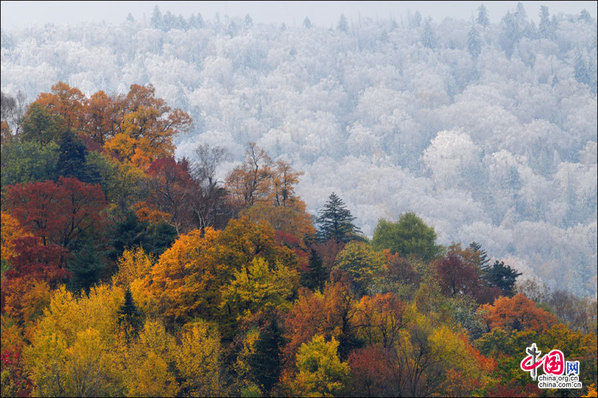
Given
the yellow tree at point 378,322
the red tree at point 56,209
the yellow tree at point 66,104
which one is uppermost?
the yellow tree at point 66,104

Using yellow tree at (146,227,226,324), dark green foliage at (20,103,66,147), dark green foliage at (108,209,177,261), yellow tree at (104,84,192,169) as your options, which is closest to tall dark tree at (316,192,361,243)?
yellow tree at (104,84,192,169)

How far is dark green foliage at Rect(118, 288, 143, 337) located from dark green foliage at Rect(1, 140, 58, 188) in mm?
32798

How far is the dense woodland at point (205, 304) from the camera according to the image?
5388 cm

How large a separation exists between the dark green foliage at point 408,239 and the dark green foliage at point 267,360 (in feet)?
195

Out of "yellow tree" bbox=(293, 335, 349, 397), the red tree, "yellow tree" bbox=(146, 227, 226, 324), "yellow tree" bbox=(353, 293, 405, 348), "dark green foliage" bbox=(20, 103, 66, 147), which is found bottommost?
"yellow tree" bbox=(293, 335, 349, 397)

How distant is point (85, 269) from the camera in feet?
227

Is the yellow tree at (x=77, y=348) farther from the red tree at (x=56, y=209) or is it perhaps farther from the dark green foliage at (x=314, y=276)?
the dark green foliage at (x=314, y=276)

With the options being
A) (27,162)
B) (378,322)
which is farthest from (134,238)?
(378,322)

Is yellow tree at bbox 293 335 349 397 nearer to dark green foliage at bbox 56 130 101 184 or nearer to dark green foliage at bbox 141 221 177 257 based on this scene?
dark green foliage at bbox 141 221 177 257

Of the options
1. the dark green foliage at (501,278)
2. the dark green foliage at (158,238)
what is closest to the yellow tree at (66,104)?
the dark green foliage at (158,238)

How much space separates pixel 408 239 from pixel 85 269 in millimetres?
66195

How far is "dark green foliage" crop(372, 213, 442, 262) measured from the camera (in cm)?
11693

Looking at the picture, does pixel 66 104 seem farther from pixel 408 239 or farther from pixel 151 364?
pixel 151 364

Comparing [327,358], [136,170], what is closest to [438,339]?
[327,358]
